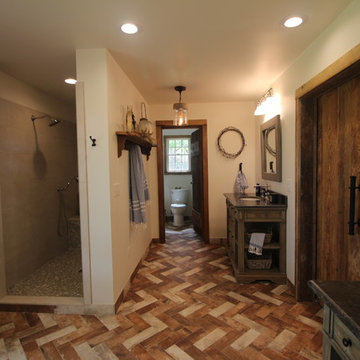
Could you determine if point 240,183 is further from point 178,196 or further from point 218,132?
point 178,196

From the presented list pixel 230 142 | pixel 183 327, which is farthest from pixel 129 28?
pixel 230 142

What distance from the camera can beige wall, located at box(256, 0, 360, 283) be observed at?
1543mm

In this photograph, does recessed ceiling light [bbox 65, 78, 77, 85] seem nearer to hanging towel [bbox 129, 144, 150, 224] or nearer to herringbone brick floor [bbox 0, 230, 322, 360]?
hanging towel [bbox 129, 144, 150, 224]

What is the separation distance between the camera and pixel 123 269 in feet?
7.93

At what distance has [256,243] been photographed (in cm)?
264

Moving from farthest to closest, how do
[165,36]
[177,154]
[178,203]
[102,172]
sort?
[177,154] < [178,203] < [102,172] < [165,36]

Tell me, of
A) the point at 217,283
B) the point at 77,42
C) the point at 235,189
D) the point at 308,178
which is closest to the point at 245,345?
the point at 217,283

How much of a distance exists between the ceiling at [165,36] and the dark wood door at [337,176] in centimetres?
58

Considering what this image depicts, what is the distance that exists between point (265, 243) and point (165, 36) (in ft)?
7.39

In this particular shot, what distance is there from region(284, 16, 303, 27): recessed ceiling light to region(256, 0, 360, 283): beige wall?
24 cm

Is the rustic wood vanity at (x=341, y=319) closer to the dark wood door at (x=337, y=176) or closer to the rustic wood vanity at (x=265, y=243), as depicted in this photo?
the dark wood door at (x=337, y=176)

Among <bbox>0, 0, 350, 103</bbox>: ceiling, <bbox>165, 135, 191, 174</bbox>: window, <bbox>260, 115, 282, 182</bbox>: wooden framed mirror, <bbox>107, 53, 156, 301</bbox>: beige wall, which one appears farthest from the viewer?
<bbox>165, 135, 191, 174</bbox>: window

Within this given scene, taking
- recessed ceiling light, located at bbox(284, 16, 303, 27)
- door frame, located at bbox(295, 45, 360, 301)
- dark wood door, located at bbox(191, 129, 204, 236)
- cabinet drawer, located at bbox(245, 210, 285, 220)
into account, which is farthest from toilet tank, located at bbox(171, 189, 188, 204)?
recessed ceiling light, located at bbox(284, 16, 303, 27)

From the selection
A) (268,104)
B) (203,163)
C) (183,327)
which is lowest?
(183,327)
